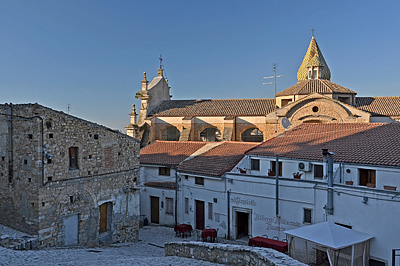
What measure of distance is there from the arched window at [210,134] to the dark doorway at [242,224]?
22.1 metres

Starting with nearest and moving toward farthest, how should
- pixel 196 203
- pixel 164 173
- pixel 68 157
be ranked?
pixel 68 157, pixel 196 203, pixel 164 173

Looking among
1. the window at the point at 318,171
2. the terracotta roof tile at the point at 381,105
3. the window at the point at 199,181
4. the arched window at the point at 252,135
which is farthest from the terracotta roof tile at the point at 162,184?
the terracotta roof tile at the point at 381,105

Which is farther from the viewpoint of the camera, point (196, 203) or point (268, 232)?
point (196, 203)

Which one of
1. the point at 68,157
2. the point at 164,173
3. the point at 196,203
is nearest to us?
the point at 68,157

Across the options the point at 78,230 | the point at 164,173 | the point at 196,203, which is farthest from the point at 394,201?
the point at 164,173

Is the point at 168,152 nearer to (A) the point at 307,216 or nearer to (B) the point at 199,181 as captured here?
(B) the point at 199,181

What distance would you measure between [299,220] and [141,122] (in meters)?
27.9

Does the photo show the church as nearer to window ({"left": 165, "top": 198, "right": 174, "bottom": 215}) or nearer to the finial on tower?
the finial on tower

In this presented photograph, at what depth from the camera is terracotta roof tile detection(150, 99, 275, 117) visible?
39656mm

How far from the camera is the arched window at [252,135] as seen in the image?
41.4 meters

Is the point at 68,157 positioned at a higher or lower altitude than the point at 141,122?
lower

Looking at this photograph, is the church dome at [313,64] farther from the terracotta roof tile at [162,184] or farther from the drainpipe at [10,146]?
the drainpipe at [10,146]

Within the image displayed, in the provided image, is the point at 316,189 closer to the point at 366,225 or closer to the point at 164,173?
the point at 366,225

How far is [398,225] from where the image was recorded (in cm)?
1501
